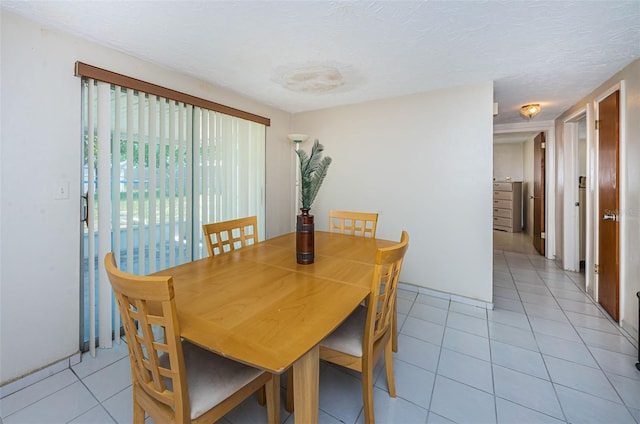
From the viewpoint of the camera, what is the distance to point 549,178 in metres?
4.15

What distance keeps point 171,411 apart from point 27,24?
2.36 m

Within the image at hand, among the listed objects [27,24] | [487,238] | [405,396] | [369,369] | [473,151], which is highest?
[27,24]

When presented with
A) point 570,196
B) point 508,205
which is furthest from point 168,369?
point 508,205

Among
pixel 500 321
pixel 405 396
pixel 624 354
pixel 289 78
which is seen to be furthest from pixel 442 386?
pixel 289 78

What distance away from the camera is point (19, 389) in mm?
1586

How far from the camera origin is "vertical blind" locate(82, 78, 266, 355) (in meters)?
1.91

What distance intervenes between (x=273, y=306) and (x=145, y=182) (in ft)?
5.95

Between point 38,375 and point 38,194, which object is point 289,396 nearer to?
point 38,375

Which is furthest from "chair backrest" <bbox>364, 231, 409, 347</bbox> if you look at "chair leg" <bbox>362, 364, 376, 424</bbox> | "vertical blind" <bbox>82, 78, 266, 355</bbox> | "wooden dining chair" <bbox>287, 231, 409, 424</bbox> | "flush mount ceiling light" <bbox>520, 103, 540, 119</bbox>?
"flush mount ceiling light" <bbox>520, 103, 540, 119</bbox>

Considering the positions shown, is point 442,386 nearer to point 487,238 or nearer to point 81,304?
point 487,238

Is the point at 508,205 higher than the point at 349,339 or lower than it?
higher

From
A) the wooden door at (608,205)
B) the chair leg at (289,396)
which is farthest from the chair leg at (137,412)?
the wooden door at (608,205)

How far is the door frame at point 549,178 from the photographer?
162 inches

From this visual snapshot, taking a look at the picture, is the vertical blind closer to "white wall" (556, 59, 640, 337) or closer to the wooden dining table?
the wooden dining table
